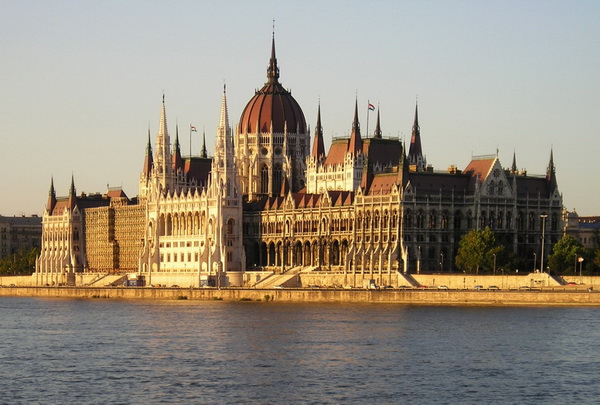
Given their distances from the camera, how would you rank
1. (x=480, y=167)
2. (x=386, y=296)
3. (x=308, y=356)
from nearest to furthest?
(x=308, y=356)
(x=386, y=296)
(x=480, y=167)

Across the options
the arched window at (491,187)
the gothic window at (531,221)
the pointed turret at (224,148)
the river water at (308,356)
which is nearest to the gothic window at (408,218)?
the arched window at (491,187)

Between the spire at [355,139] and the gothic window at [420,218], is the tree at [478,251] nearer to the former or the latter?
the gothic window at [420,218]

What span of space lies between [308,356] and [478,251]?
220 feet

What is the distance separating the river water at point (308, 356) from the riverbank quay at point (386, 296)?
315cm

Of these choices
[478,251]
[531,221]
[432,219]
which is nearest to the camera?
[478,251]

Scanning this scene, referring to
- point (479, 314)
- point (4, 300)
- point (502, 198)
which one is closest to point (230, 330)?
point (479, 314)

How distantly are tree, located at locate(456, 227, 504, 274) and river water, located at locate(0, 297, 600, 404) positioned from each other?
1982 centimetres

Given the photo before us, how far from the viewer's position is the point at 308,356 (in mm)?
96000

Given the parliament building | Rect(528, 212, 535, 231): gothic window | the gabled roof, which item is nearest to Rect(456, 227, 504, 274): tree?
the parliament building

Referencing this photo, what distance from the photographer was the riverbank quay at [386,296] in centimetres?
13912

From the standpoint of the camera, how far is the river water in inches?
3098

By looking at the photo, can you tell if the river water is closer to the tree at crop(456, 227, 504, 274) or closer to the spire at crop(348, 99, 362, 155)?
the tree at crop(456, 227, 504, 274)

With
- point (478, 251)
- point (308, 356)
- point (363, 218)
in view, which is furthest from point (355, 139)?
point (308, 356)

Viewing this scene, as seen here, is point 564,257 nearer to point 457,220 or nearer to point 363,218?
point 457,220
